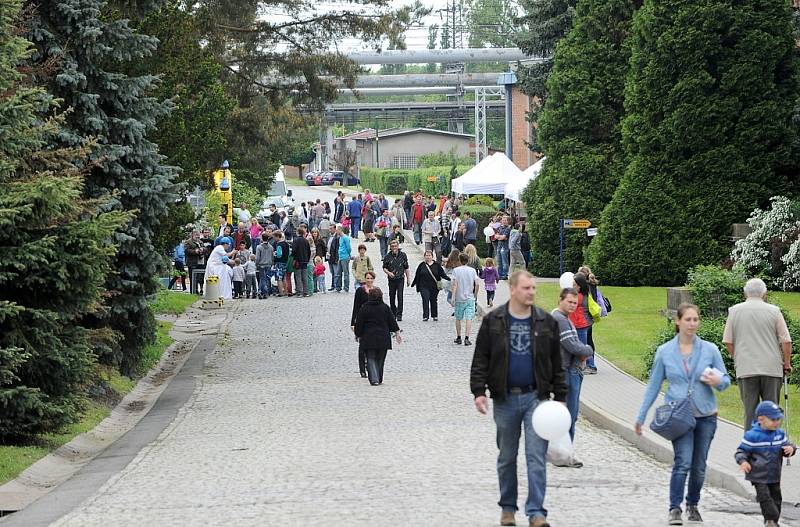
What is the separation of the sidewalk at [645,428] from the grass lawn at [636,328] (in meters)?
0.53

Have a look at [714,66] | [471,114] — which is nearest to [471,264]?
[714,66]

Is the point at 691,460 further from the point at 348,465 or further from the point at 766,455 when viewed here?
the point at 348,465

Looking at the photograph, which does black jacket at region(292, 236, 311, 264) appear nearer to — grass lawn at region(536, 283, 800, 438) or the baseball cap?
grass lawn at region(536, 283, 800, 438)

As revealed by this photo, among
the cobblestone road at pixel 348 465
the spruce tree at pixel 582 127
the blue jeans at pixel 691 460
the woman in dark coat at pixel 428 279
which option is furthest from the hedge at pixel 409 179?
the blue jeans at pixel 691 460

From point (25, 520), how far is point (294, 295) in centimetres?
2529

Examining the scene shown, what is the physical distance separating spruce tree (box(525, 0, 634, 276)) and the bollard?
29.3 feet

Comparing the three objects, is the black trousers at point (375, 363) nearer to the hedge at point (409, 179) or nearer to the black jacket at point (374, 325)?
the black jacket at point (374, 325)

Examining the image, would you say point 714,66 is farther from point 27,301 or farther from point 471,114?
point 471,114

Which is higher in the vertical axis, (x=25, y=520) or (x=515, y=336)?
(x=515, y=336)

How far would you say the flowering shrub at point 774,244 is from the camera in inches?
1133

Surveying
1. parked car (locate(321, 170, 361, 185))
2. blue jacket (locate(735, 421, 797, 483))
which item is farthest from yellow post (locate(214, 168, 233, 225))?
parked car (locate(321, 170, 361, 185))

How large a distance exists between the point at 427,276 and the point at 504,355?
1836 centimetres

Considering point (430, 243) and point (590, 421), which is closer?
point (590, 421)

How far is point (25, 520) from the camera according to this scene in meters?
11.4
